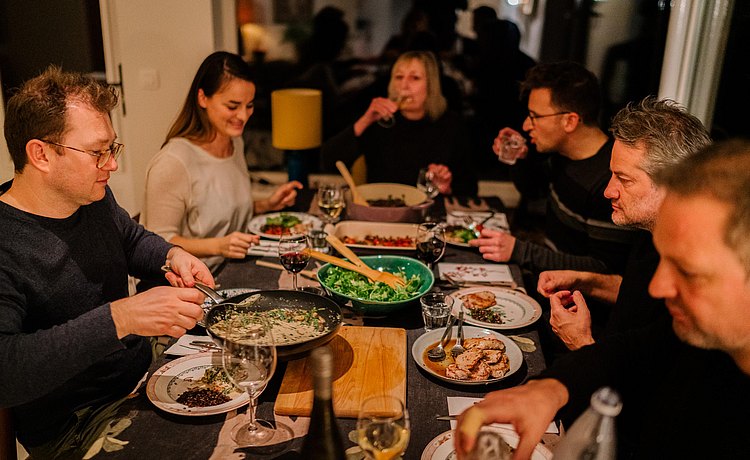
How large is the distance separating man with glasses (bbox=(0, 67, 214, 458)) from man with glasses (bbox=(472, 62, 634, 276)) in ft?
4.46

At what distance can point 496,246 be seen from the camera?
2434 millimetres

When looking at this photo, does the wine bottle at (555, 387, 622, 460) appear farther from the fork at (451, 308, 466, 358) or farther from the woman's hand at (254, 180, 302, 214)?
the woman's hand at (254, 180, 302, 214)

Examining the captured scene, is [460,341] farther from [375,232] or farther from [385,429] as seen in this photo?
[375,232]

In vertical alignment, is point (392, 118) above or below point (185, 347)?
above

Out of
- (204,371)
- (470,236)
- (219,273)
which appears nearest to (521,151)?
(470,236)

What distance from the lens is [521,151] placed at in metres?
3.09

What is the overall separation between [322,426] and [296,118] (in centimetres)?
287

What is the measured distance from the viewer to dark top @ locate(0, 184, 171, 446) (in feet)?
4.67

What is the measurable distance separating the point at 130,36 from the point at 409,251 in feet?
7.70

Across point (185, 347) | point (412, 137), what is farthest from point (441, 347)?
point (412, 137)

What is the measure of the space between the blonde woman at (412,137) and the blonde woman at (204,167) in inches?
36.8

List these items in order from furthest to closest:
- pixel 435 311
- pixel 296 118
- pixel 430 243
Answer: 1. pixel 296 118
2. pixel 430 243
3. pixel 435 311

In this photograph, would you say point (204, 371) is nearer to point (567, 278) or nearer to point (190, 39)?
point (567, 278)

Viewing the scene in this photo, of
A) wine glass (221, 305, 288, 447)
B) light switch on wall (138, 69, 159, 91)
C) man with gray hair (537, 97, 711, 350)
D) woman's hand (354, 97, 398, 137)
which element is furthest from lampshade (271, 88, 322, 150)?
wine glass (221, 305, 288, 447)
